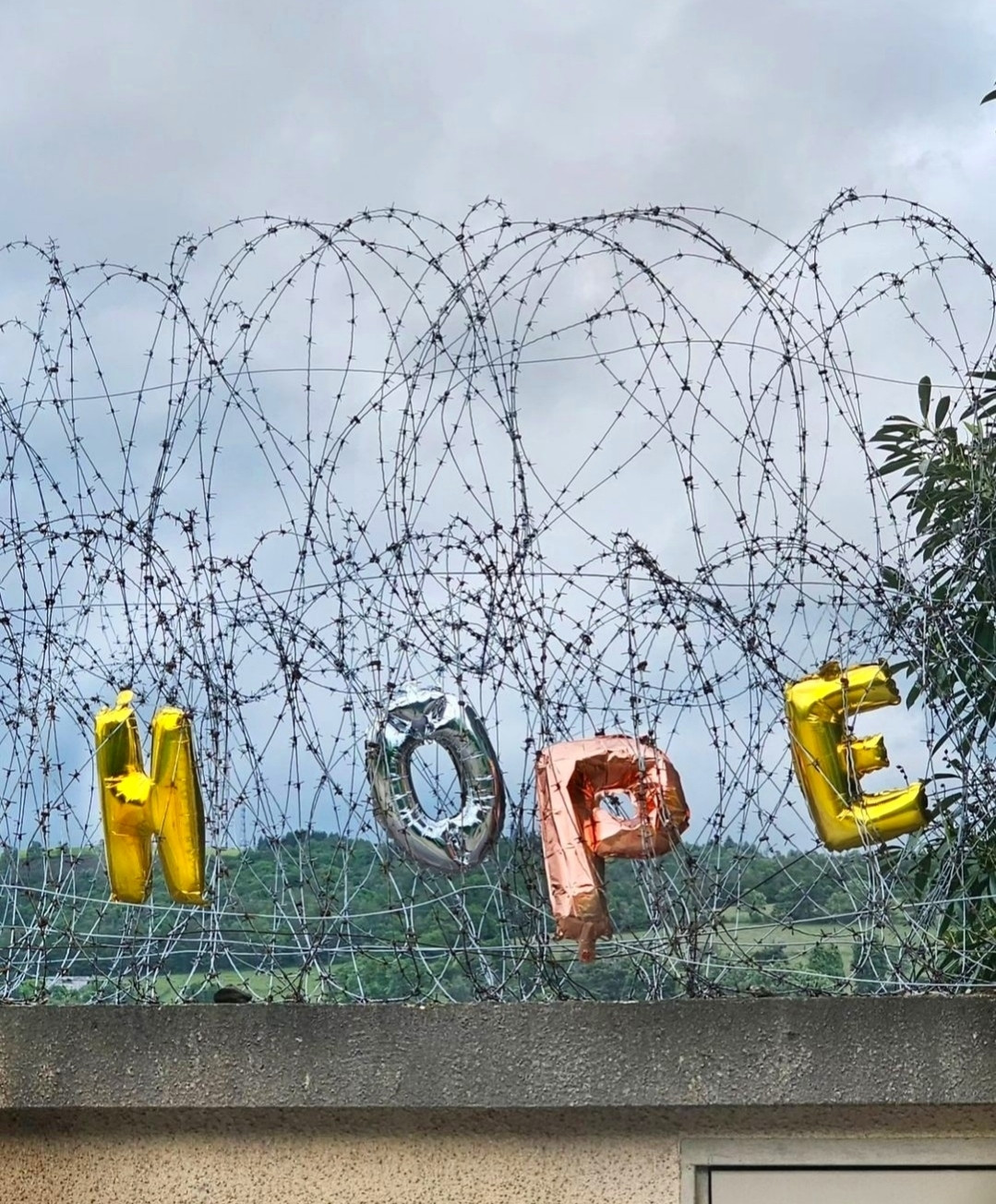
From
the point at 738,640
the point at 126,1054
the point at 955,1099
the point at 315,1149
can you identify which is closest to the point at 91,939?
the point at 126,1054

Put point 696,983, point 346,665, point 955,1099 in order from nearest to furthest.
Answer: point 955,1099, point 696,983, point 346,665

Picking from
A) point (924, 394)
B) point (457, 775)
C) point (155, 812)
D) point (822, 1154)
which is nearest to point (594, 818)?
point (457, 775)

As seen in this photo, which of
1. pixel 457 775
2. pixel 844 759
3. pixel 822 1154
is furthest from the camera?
pixel 457 775

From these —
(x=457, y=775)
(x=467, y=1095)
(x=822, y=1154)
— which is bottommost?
(x=822, y=1154)

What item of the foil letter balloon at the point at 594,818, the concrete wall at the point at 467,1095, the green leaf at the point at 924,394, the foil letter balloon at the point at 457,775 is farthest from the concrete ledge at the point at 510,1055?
the green leaf at the point at 924,394

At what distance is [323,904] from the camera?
3.65 meters

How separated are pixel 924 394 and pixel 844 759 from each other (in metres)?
1.44

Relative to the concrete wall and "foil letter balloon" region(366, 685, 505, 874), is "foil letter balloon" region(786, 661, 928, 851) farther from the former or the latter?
"foil letter balloon" region(366, 685, 505, 874)

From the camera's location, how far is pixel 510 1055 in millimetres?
3404

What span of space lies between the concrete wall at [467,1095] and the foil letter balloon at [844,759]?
0.39 m

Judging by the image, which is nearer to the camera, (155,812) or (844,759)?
(844,759)

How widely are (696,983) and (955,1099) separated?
54 cm

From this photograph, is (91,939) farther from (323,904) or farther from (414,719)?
(414,719)

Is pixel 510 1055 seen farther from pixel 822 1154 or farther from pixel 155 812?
pixel 155 812
